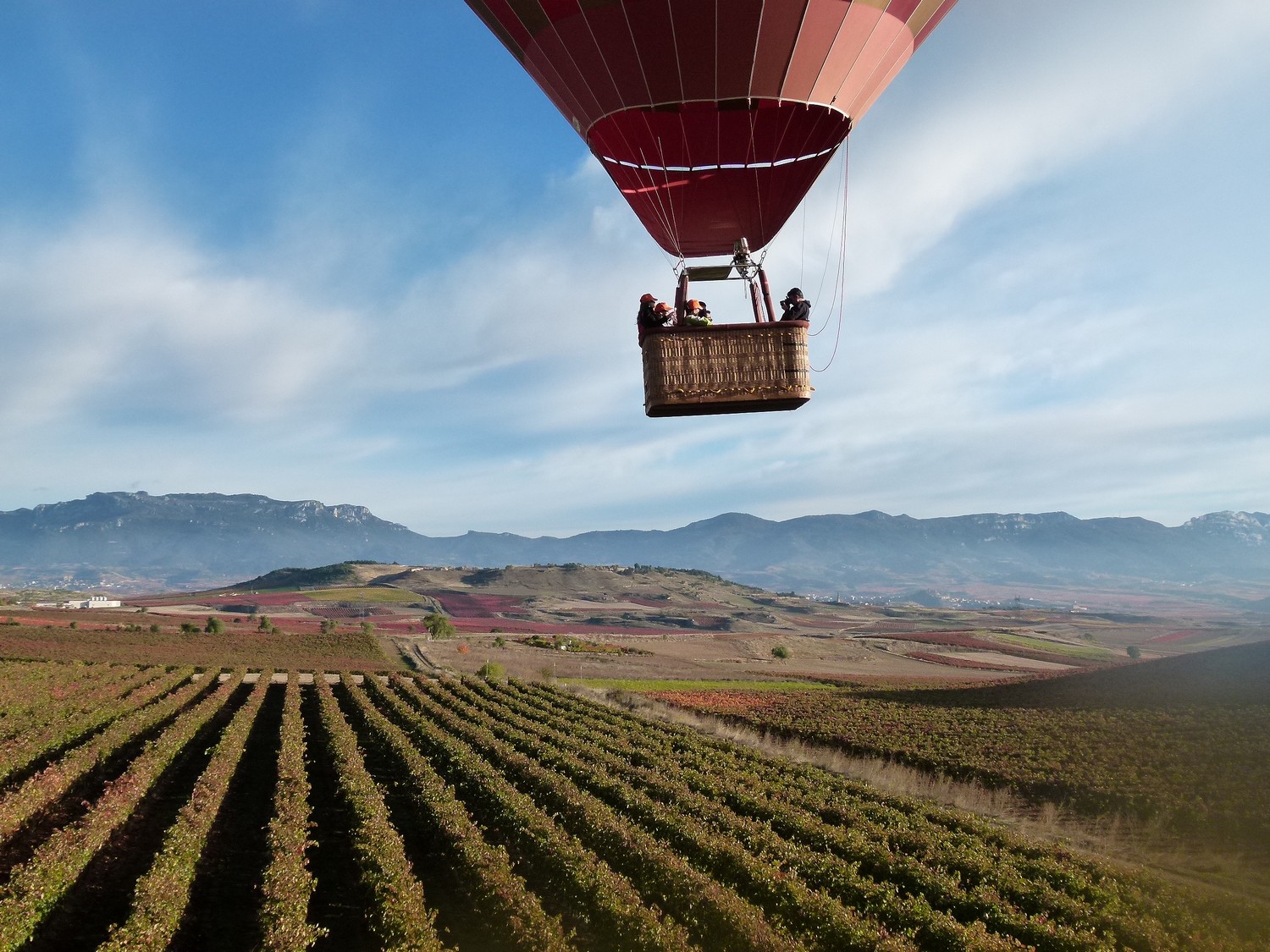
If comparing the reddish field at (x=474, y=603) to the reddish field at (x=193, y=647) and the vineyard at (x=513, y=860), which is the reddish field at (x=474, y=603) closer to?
the reddish field at (x=193, y=647)

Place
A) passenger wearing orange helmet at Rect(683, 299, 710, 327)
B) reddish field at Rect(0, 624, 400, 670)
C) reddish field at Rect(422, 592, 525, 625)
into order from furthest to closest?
1. reddish field at Rect(422, 592, 525, 625)
2. reddish field at Rect(0, 624, 400, 670)
3. passenger wearing orange helmet at Rect(683, 299, 710, 327)

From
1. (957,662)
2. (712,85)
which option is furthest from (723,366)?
(957,662)

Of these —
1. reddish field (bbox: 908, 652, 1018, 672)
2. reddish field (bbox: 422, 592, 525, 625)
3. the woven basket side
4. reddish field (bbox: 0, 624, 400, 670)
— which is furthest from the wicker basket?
reddish field (bbox: 422, 592, 525, 625)

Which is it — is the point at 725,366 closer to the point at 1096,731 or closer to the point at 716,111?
the point at 716,111

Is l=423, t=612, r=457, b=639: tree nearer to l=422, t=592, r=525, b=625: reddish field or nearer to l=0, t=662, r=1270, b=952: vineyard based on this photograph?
l=422, t=592, r=525, b=625: reddish field

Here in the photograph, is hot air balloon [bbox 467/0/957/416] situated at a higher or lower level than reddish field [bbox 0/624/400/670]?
higher

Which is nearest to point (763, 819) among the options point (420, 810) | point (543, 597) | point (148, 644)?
point (420, 810)
